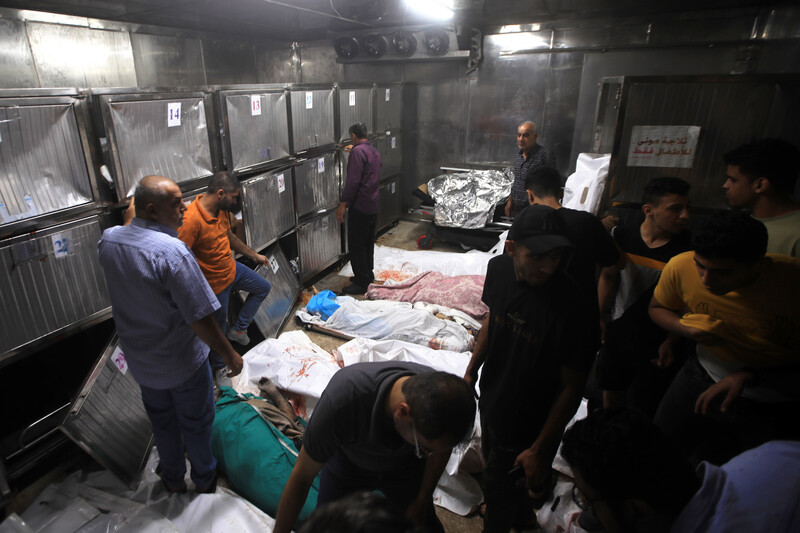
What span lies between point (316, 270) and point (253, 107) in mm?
1911


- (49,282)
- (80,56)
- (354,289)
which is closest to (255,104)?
(49,282)

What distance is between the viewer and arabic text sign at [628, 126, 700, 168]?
2.42 m

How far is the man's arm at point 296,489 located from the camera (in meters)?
1.35

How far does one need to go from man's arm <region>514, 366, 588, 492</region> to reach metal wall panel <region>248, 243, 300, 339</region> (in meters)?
2.59

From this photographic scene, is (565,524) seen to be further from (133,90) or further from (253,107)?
(253,107)

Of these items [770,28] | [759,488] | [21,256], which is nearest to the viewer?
[759,488]

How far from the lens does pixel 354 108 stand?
5051 mm

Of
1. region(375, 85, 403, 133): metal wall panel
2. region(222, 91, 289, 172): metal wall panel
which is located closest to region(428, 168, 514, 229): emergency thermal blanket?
region(375, 85, 403, 133): metal wall panel

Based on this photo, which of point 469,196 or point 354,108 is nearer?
point 354,108

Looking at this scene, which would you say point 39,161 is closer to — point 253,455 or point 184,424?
point 184,424

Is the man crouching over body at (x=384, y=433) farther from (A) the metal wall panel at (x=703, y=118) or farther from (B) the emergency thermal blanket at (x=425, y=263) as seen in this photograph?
(B) the emergency thermal blanket at (x=425, y=263)

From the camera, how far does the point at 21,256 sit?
2039 mm

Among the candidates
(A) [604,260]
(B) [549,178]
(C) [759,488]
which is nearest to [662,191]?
(A) [604,260]

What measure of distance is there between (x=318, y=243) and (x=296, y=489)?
3526 mm
